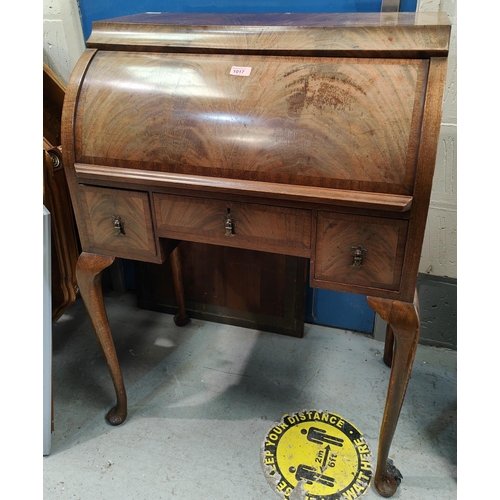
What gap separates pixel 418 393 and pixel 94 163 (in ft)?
4.77

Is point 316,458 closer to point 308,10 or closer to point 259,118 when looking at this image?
point 259,118

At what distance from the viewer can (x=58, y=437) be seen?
5.60 feet

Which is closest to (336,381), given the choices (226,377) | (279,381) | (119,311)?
(279,381)

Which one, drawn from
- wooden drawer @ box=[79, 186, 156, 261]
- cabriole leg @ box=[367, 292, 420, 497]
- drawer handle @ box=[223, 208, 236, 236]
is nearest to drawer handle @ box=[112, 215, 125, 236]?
wooden drawer @ box=[79, 186, 156, 261]

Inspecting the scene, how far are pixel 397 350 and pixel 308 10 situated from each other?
47.0 inches

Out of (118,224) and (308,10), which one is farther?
(308,10)

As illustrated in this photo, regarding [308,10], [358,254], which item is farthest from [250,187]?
[308,10]

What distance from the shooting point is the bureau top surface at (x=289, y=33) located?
1095 mm

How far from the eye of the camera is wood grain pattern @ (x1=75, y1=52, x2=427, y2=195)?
1093 millimetres

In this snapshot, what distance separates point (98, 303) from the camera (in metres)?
1.54

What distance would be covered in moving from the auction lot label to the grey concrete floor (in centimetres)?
4

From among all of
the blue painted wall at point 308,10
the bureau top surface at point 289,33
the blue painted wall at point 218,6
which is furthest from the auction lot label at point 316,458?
the blue painted wall at point 218,6

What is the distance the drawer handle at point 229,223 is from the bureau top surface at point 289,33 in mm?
434

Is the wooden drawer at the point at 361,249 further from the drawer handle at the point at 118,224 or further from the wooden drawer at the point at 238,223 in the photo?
the drawer handle at the point at 118,224
